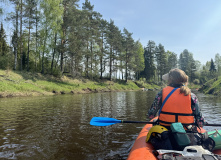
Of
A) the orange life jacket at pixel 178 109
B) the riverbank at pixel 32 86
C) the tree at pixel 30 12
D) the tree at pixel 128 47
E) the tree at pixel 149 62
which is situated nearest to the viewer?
the orange life jacket at pixel 178 109

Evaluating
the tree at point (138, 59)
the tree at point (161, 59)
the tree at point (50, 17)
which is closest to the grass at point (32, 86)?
A: the tree at point (50, 17)

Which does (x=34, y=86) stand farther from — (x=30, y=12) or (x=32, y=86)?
(x=30, y=12)

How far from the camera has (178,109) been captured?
303 cm

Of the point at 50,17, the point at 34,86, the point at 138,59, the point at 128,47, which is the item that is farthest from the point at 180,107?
the point at 138,59

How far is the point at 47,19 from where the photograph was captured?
2375 cm

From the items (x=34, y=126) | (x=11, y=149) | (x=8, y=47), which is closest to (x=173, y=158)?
(x=11, y=149)

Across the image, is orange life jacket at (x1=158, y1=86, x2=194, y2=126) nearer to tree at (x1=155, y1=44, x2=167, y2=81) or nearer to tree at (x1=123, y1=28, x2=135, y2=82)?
tree at (x1=123, y1=28, x2=135, y2=82)

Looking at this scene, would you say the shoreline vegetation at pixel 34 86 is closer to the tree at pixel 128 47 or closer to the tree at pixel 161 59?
the tree at pixel 128 47

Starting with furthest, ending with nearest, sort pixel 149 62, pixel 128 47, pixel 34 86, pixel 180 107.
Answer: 1. pixel 149 62
2. pixel 128 47
3. pixel 34 86
4. pixel 180 107

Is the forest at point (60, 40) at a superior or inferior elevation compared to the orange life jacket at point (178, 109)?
superior

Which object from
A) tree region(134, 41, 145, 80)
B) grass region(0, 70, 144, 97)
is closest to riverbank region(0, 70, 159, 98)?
grass region(0, 70, 144, 97)

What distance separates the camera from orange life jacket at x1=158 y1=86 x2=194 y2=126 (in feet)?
9.89

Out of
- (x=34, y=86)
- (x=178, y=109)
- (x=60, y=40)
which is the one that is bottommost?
(x=178, y=109)

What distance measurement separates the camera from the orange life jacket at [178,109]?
3.02 metres
